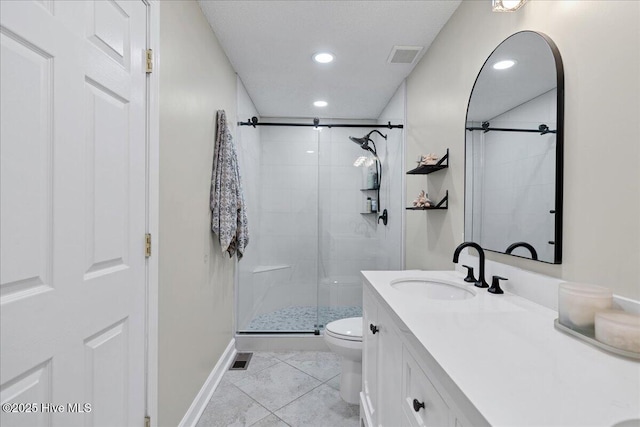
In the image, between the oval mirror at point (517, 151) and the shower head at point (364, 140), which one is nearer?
the oval mirror at point (517, 151)

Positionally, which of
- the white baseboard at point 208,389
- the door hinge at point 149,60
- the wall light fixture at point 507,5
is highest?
the wall light fixture at point 507,5

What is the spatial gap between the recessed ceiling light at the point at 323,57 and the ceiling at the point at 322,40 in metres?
0.05

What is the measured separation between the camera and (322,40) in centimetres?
215

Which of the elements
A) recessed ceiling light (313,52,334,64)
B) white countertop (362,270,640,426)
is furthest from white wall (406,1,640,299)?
recessed ceiling light (313,52,334,64)

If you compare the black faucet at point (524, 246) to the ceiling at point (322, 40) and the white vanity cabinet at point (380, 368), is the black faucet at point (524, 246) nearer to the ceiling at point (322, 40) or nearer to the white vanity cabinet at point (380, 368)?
the white vanity cabinet at point (380, 368)

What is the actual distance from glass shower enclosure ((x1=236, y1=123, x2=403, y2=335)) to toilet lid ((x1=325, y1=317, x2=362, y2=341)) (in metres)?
0.95

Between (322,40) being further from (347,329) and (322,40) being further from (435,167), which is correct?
(347,329)

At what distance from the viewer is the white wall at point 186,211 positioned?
1.40 m

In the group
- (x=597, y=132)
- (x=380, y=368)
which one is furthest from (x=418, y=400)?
(x=597, y=132)

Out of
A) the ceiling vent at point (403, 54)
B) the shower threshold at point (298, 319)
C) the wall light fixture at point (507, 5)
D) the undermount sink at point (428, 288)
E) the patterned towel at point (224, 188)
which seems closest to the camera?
the wall light fixture at point (507, 5)

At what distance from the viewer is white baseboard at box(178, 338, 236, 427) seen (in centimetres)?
167

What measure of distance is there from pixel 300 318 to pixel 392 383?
2118 millimetres

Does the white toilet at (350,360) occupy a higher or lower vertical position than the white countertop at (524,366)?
lower

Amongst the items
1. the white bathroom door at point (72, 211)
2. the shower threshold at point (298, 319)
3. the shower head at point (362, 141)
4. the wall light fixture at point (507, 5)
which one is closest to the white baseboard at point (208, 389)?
the shower threshold at point (298, 319)
